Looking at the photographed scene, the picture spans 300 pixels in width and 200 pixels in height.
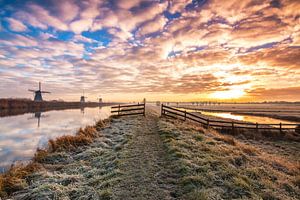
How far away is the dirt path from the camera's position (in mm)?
6051

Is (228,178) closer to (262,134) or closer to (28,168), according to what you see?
(28,168)

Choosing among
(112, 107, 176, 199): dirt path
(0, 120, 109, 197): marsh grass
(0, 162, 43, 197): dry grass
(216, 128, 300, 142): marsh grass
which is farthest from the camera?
(216, 128, 300, 142): marsh grass

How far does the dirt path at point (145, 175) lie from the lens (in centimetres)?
605

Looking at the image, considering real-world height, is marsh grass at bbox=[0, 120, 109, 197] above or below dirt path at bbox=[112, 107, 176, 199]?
below

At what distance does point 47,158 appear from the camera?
1023 centimetres

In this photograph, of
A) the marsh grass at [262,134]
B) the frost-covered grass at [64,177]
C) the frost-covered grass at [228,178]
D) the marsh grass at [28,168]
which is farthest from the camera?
the marsh grass at [262,134]

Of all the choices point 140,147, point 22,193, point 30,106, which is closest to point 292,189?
point 140,147

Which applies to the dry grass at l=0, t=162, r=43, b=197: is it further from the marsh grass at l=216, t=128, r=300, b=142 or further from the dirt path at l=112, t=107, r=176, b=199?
the marsh grass at l=216, t=128, r=300, b=142

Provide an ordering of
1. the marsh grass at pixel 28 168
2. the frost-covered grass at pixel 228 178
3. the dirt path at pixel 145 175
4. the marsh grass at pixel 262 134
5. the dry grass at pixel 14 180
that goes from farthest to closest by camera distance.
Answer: the marsh grass at pixel 262 134
the marsh grass at pixel 28 168
the dry grass at pixel 14 180
the frost-covered grass at pixel 228 178
the dirt path at pixel 145 175

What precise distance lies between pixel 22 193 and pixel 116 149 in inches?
215

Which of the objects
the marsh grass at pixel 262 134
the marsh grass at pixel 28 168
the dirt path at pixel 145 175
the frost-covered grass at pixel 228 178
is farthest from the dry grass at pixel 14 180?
the marsh grass at pixel 262 134

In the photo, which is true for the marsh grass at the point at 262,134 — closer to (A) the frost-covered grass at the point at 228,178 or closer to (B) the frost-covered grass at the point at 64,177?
(A) the frost-covered grass at the point at 228,178

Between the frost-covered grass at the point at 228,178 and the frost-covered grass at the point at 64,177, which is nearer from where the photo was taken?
the frost-covered grass at the point at 228,178

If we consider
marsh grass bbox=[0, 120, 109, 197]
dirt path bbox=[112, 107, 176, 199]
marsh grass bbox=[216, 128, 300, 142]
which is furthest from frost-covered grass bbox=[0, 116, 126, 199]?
marsh grass bbox=[216, 128, 300, 142]
